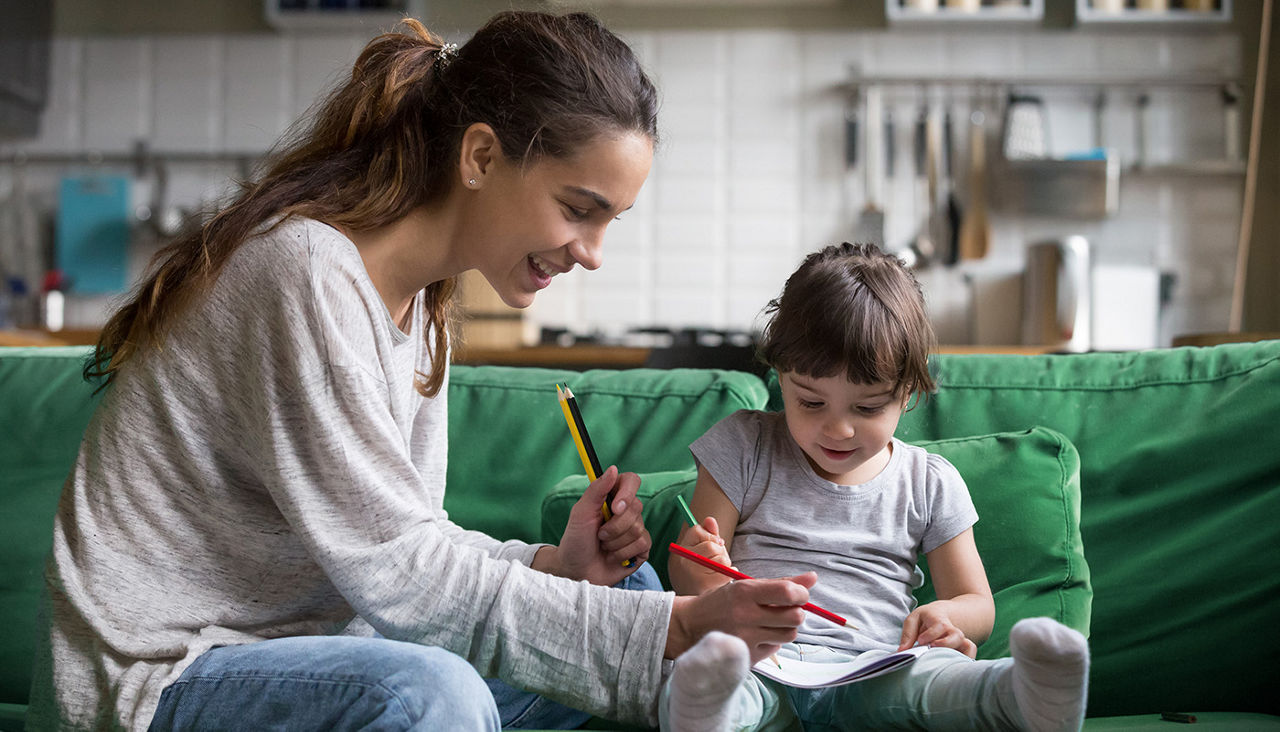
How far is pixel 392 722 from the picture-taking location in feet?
2.96

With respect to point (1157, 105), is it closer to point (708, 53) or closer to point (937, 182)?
point (937, 182)

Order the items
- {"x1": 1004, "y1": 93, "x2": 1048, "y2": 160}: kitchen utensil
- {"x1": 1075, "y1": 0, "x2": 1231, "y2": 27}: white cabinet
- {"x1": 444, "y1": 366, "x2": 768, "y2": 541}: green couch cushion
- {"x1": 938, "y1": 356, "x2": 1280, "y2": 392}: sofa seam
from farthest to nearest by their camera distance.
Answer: {"x1": 1004, "y1": 93, "x2": 1048, "y2": 160}: kitchen utensil → {"x1": 1075, "y1": 0, "x2": 1231, "y2": 27}: white cabinet → {"x1": 444, "y1": 366, "x2": 768, "y2": 541}: green couch cushion → {"x1": 938, "y1": 356, "x2": 1280, "y2": 392}: sofa seam

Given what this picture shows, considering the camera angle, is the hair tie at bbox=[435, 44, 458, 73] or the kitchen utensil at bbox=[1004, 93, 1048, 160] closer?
the hair tie at bbox=[435, 44, 458, 73]

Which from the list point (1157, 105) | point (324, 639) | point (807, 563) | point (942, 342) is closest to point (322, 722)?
point (324, 639)

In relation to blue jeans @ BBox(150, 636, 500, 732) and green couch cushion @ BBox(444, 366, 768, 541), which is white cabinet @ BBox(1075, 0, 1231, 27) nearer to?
green couch cushion @ BBox(444, 366, 768, 541)

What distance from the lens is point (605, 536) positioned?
47.4 inches

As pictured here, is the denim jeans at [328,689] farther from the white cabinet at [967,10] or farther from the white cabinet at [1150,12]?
the white cabinet at [1150,12]

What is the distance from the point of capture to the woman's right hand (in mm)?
940

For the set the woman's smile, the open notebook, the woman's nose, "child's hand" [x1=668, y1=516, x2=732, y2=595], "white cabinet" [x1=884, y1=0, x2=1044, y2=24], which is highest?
"white cabinet" [x1=884, y1=0, x2=1044, y2=24]

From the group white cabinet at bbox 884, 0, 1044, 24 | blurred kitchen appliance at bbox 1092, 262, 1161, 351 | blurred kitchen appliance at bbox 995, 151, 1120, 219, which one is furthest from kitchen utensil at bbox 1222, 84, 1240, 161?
white cabinet at bbox 884, 0, 1044, 24

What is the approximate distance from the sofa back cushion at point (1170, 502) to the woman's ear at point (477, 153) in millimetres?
632

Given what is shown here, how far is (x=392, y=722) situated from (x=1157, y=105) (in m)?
3.95

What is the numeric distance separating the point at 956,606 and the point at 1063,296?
9.08ft

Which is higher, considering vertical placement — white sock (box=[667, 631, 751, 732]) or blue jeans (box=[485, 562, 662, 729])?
white sock (box=[667, 631, 751, 732])
